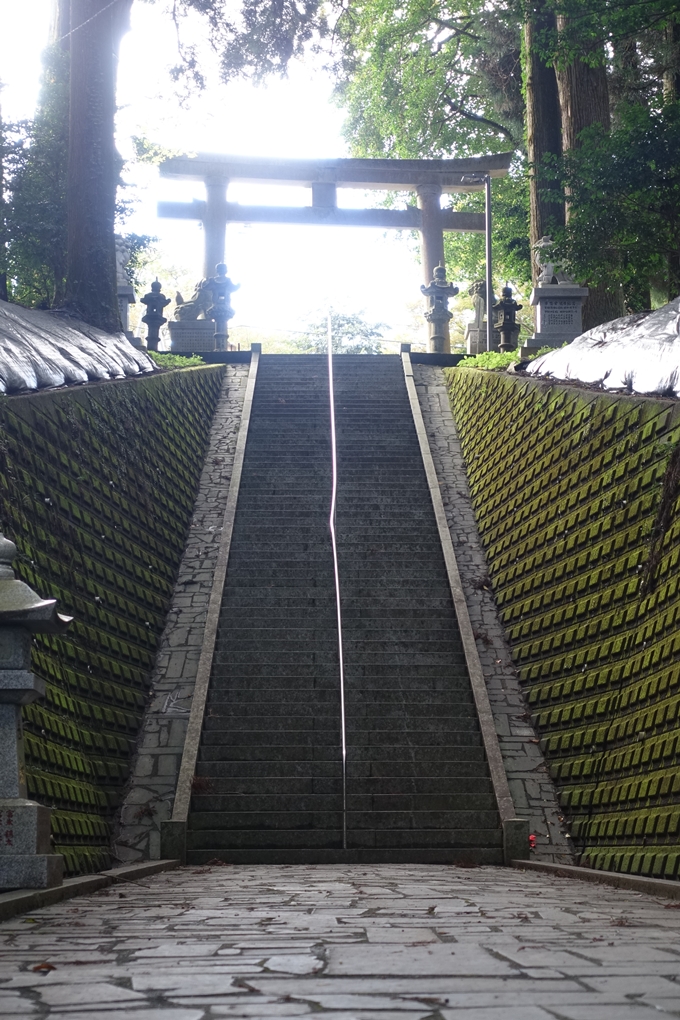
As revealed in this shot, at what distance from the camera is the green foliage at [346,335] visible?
4116cm

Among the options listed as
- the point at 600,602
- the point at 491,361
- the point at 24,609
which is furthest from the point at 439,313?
the point at 24,609

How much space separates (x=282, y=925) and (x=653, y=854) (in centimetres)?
331

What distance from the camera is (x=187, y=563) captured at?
12.9m

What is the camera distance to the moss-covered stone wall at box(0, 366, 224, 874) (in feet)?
26.6

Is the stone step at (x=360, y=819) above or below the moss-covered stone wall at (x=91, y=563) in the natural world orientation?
below

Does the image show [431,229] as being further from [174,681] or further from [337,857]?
[337,857]

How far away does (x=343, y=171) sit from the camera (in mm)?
26453

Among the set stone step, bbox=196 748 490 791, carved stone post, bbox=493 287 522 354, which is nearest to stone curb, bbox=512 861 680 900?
stone step, bbox=196 748 490 791

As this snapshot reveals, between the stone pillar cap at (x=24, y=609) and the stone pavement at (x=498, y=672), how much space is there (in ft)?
15.3

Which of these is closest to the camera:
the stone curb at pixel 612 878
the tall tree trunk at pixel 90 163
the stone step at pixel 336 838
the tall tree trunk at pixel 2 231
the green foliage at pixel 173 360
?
the stone curb at pixel 612 878

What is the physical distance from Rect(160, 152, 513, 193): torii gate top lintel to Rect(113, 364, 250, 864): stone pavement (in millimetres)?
12252

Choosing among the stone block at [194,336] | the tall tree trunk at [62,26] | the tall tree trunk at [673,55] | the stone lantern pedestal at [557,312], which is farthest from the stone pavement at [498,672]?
the tall tree trunk at [62,26]

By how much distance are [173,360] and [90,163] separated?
3.39 m

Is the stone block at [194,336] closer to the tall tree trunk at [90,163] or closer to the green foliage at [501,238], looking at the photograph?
the tall tree trunk at [90,163]
